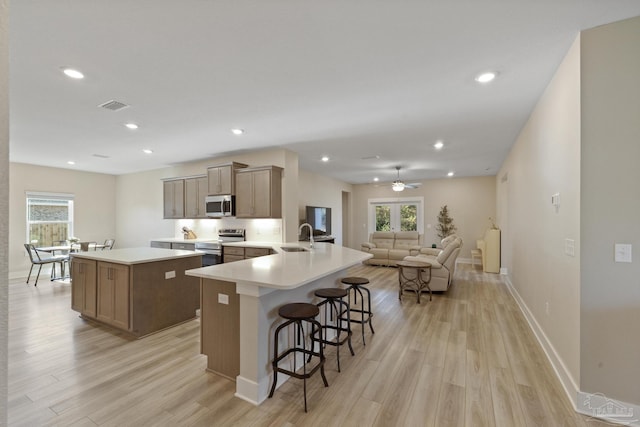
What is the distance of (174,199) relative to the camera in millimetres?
6137

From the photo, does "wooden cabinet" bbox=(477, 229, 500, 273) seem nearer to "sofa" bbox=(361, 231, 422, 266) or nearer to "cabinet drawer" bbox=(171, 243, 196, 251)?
"sofa" bbox=(361, 231, 422, 266)

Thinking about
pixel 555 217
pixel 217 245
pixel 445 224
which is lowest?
pixel 217 245

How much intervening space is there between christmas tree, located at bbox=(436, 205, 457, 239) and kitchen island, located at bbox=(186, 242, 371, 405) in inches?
267

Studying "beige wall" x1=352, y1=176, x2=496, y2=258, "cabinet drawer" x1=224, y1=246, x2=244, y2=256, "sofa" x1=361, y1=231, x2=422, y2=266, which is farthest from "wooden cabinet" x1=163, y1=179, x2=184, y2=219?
"beige wall" x1=352, y1=176, x2=496, y2=258

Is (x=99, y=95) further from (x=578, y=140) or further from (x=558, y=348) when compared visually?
(x=558, y=348)

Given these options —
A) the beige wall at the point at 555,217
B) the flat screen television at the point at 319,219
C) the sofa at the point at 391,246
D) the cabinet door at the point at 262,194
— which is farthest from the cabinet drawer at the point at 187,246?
the beige wall at the point at 555,217

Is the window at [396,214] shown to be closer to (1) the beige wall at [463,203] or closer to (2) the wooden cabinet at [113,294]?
(1) the beige wall at [463,203]

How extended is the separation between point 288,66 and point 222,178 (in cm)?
347

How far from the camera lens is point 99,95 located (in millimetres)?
2814

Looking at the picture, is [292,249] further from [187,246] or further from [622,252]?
[622,252]

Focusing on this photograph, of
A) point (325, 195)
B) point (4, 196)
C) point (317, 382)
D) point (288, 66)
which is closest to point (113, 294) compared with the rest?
point (317, 382)

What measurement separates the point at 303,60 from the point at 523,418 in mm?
3069

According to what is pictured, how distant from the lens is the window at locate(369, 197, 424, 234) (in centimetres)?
895

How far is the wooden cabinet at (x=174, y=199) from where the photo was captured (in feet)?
19.8
